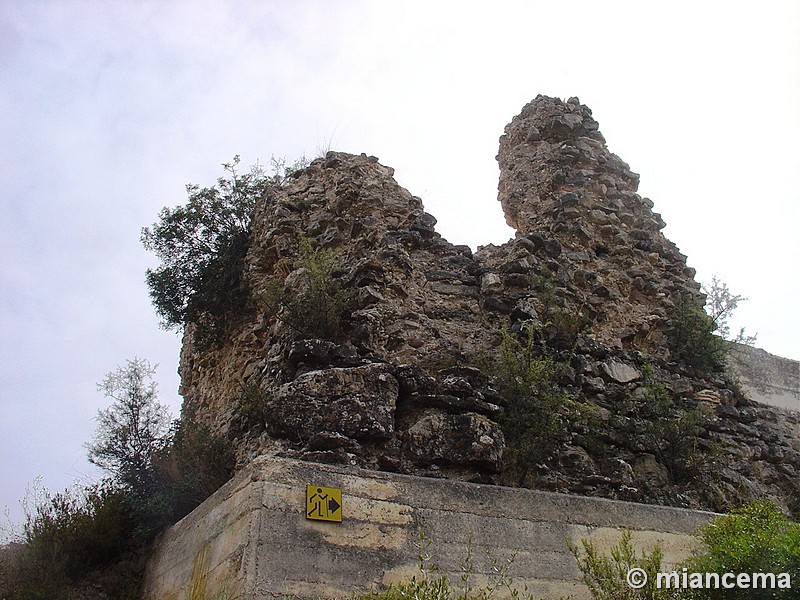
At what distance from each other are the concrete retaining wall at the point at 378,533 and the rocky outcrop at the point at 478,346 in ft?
1.19

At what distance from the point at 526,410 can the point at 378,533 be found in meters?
1.78

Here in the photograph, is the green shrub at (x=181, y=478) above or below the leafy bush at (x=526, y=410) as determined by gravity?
below

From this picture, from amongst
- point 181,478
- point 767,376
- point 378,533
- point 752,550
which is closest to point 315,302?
point 181,478

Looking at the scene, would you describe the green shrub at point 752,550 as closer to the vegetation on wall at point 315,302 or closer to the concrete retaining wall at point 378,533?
the concrete retaining wall at point 378,533

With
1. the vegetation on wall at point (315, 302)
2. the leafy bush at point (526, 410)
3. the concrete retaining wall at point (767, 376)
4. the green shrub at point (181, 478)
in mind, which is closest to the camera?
the leafy bush at point (526, 410)

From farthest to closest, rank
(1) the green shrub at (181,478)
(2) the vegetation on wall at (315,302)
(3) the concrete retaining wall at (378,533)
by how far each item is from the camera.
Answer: (2) the vegetation on wall at (315,302)
(1) the green shrub at (181,478)
(3) the concrete retaining wall at (378,533)

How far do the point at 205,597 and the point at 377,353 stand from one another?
2258mm

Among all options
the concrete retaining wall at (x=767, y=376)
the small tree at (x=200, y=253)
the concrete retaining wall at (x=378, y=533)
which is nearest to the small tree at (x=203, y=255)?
the small tree at (x=200, y=253)

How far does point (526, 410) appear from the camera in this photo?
19.8ft

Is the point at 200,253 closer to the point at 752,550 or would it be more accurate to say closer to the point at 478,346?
the point at 478,346

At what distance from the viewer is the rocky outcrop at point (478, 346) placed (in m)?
5.61

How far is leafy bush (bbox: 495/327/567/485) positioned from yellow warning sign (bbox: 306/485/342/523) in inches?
60.8

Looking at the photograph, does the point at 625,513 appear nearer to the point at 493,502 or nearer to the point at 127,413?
the point at 493,502

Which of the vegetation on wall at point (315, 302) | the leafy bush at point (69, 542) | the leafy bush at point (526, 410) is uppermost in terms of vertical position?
the vegetation on wall at point (315, 302)
